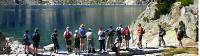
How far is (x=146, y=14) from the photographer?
218ft

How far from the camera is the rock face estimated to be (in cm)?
4776

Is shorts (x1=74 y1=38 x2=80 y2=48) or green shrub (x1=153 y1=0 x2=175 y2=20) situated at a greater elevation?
shorts (x1=74 y1=38 x2=80 y2=48)

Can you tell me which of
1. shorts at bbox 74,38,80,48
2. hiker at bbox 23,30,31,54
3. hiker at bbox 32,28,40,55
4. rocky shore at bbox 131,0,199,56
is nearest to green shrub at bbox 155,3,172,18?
rocky shore at bbox 131,0,199,56

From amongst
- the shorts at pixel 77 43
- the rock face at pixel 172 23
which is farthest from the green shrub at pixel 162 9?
the shorts at pixel 77 43

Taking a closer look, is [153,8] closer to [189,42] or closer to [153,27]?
[153,27]

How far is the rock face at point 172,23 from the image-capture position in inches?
1880

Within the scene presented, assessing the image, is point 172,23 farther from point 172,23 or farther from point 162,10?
point 162,10

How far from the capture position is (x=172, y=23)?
58156 millimetres

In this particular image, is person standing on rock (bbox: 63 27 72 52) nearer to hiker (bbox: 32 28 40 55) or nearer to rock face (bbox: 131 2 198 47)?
hiker (bbox: 32 28 40 55)

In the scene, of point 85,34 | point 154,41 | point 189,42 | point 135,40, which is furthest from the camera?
point 135,40

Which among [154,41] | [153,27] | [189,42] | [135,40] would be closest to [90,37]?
[189,42]

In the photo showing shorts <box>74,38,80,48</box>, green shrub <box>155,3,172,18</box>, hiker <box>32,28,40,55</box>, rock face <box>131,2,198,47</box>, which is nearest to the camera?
hiker <box>32,28,40,55</box>

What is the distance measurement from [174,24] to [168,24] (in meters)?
1.25

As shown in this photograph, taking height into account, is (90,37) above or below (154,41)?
above
